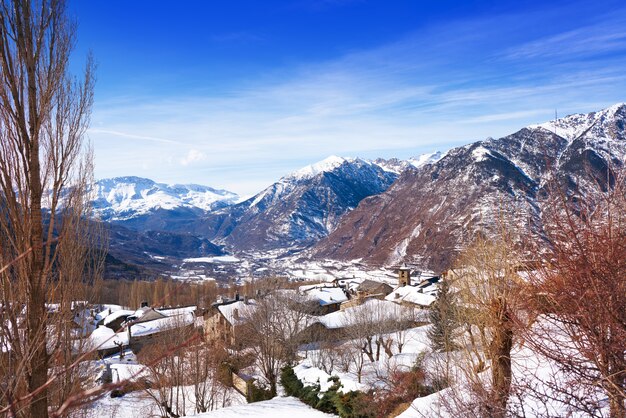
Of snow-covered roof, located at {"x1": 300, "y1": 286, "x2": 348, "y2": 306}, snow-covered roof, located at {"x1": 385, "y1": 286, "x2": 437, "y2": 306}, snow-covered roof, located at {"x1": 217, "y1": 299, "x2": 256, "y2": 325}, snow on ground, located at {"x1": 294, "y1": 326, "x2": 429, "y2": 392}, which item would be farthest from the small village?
snow-covered roof, located at {"x1": 300, "y1": 286, "x2": 348, "y2": 306}

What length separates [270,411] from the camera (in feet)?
Result: 64.5

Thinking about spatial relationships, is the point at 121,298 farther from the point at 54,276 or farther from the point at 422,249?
the point at 422,249

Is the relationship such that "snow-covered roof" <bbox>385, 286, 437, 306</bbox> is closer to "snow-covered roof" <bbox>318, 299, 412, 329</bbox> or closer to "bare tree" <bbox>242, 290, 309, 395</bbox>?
"snow-covered roof" <bbox>318, 299, 412, 329</bbox>

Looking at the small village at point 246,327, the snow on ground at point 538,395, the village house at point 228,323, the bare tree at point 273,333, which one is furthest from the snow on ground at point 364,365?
the snow on ground at point 538,395

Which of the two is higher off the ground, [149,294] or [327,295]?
[327,295]

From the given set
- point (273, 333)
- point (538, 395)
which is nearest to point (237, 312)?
point (273, 333)

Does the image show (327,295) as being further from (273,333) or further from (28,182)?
(28,182)

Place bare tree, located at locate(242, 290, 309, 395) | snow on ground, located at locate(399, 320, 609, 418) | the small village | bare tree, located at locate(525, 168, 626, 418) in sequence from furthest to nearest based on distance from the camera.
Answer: the small village < bare tree, located at locate(242, 290, 309, 395) < snow on ground, located at locate(399, 320, 609, 418) < bare tree, located at locate(525, 168, 626, 418)

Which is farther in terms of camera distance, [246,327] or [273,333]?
[246,327]

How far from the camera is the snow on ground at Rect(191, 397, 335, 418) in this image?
1900 cm

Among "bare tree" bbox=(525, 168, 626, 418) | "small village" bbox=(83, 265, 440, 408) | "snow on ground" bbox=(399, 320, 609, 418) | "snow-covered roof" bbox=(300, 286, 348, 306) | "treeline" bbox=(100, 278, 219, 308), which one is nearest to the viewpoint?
"bare tree" bbox=(525, 168, 626, 418)

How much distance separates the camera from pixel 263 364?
27.5m

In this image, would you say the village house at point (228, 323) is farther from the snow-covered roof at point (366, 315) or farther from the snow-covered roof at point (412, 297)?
the snow-covered roof at point (412, 297)

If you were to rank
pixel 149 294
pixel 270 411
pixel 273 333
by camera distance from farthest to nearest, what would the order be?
pixel 149 294 → pixel 273 333 → pixel 270 411
